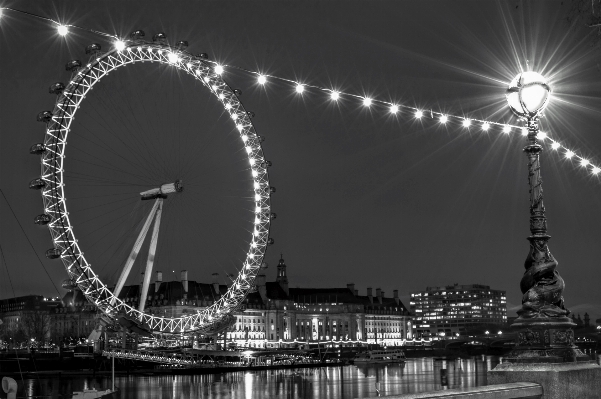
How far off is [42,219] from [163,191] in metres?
7.61

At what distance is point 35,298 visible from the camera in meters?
160

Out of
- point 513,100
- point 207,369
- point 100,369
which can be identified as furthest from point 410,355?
point 513,100

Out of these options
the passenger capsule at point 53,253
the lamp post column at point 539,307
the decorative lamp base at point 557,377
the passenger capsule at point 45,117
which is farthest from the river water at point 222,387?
the decorative lamp base at point 557,377

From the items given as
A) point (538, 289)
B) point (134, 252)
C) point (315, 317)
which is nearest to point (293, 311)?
point (315, 317)

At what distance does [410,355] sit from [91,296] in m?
96.0

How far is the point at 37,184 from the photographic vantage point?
3353 cm

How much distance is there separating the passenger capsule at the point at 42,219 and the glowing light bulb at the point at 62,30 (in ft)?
63.5

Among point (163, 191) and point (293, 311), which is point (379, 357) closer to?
point (293, 311)

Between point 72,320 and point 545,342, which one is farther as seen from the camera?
point 72,320

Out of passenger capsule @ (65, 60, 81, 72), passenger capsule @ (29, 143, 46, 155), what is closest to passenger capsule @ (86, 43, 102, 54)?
passenger capsule @ (65, 60, 81, 72)

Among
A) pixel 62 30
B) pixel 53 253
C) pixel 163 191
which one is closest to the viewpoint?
pixel 62 30

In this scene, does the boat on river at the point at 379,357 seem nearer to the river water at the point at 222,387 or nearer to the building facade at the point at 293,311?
the building facade at the point at 293,311

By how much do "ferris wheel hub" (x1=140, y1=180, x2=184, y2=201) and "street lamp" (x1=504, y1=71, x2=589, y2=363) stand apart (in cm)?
3174

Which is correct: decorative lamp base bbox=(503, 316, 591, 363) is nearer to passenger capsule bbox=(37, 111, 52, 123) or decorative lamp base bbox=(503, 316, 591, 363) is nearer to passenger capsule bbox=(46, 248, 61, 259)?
passenger capsule bbox=(37, 111, 52, 123)
